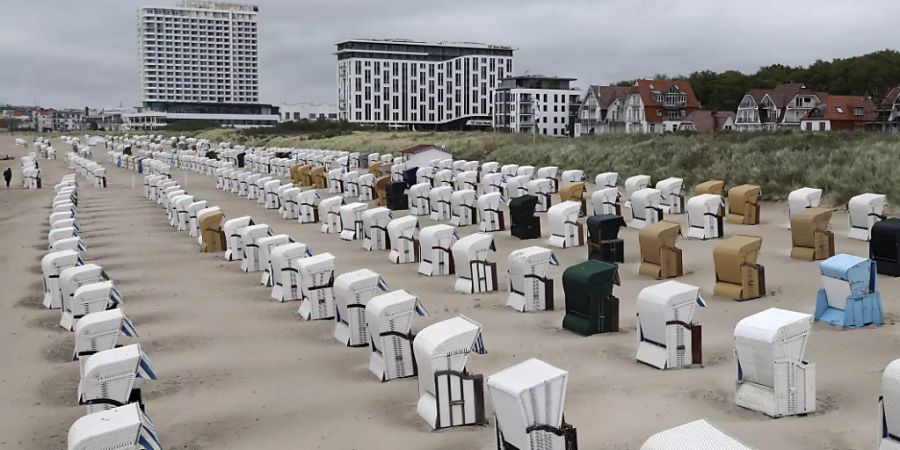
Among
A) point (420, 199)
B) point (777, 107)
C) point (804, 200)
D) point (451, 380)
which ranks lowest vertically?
point (451, 380)

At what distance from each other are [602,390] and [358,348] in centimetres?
433

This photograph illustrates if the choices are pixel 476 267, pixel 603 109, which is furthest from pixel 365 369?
pixel 603 109

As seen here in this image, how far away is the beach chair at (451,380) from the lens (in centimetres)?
987

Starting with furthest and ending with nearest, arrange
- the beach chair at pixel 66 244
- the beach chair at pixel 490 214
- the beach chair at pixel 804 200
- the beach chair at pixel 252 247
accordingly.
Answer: the beach chair at pixel 490 214, the beach chair at pixel 804 200, the beach chair at pixel 252 247, the beach chair at pixel 66 244

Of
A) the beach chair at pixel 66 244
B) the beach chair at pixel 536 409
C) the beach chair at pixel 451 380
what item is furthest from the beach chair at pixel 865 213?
the beach chair at pixel 66 244

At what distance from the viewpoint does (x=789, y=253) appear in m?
20.5

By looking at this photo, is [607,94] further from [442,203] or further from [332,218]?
[332,218]

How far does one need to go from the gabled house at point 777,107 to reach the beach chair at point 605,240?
51.1 meters

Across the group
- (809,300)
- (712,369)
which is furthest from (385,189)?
(712,369)

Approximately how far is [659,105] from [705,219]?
5897cm

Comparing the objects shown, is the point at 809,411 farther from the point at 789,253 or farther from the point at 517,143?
the point at 517,143

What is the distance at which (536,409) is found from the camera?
816 centimetres

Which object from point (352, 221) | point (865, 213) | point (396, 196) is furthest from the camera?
point (396, 196)

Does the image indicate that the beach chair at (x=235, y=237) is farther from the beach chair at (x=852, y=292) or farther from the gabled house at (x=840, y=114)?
the gabled house at (x=840, y=114)
